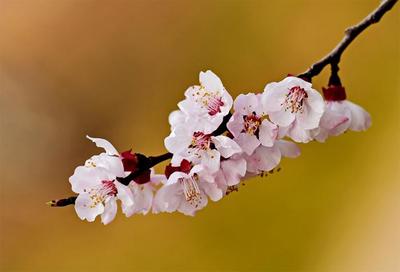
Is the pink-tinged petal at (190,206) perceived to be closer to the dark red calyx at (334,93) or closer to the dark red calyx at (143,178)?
the dark red calyx at (143,178)

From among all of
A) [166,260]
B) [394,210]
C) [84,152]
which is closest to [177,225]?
[166,260]

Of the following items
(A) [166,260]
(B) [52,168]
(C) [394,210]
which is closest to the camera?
(C) [394,210]

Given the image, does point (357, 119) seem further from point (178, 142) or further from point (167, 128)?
point (167, 128)

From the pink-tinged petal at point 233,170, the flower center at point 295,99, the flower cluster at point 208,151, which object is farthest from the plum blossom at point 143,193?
the flower center at point 295,99

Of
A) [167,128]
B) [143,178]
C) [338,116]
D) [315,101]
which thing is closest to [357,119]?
[338,116]

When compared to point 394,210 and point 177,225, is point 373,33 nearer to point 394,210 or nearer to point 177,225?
point 394,210

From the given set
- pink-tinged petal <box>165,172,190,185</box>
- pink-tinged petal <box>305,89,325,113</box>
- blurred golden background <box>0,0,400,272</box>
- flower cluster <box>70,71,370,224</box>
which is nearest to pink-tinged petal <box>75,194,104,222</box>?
flower cluster <box>70,71,370,224</box>
